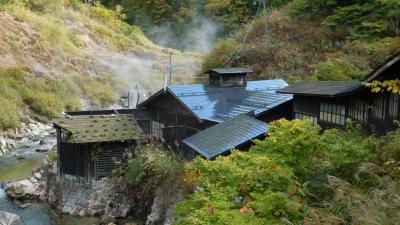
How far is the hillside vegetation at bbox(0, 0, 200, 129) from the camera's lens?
32719 mm

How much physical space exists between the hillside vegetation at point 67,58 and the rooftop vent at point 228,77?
1467 centimetres

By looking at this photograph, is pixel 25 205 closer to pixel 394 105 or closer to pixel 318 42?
pixel 394 105

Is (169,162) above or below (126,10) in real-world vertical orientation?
below

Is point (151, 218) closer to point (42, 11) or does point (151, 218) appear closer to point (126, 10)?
point (42, 11)

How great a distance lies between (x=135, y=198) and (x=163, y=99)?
4.13 meters

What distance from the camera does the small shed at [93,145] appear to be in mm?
16438

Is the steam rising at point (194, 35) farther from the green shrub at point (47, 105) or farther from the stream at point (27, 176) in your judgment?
the stream at point (27, 176)

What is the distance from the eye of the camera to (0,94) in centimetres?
3088

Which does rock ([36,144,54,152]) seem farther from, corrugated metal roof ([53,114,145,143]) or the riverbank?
corrugated metal roof ([53,114,145,143])

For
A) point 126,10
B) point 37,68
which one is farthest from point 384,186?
point 126,10

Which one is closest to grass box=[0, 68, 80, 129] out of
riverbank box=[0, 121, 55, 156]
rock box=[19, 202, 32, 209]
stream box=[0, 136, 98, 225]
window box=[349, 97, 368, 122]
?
riverbank box=[0, 121, 55, 156]

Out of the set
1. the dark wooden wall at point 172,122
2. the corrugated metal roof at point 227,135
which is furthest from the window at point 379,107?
the dark wooden wall at point 172,122

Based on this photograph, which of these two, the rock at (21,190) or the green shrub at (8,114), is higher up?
the green shrub at (8,114)

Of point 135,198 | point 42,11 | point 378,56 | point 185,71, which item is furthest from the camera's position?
point 42,11
